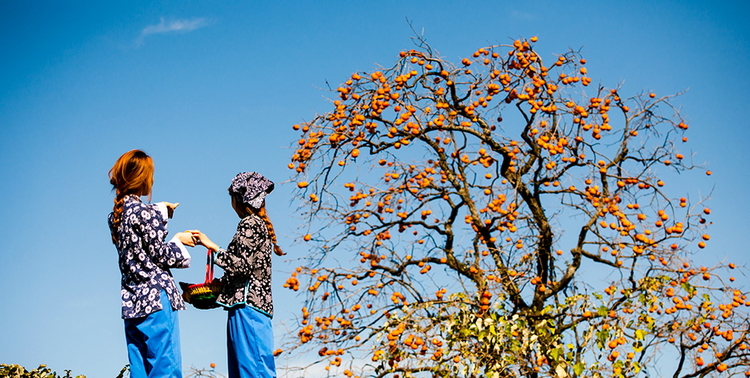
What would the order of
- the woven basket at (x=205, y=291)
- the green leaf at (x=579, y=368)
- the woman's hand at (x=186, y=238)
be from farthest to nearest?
the green leaf at (x=579, y=368), the woven basket at (x=205, y=291), the woman's hand at (x=186, y=238)

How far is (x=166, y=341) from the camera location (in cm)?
243

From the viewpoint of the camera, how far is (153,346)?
240 cm

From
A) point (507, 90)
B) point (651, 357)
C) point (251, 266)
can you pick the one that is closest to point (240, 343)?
point (251, 266)

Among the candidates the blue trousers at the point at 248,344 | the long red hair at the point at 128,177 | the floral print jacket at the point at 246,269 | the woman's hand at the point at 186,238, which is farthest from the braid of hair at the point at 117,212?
the blue trousers at the point at 248,344

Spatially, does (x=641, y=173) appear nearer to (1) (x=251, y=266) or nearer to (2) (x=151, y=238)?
(1) (x=251, y=266)

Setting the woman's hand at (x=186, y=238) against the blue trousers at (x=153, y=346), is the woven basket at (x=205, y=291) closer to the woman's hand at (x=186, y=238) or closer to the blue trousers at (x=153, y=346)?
the woman's hand at (x=186, y=238)

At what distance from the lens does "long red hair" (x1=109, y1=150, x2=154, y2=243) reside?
252 cm

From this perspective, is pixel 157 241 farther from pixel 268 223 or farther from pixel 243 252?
pixel 268 223

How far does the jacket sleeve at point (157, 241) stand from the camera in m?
2.48

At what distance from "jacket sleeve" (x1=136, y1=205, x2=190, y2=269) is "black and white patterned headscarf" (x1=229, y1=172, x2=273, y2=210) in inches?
16.9

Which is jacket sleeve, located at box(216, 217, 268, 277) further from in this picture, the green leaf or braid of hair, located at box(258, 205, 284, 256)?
the green leaf

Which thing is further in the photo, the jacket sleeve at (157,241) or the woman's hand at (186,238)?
the woman's hand at (186,238)

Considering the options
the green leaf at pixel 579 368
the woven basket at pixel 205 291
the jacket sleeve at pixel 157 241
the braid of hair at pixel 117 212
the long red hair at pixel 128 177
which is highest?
the long red hair at pixel 128 177

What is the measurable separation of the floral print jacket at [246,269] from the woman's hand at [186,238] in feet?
0.46
